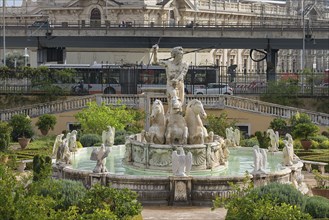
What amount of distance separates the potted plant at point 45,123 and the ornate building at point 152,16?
30.9m

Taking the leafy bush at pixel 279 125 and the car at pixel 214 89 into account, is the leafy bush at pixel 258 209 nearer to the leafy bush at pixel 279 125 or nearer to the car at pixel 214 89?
the leafy bush at pixel 279 125

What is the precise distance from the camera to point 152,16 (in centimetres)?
9888

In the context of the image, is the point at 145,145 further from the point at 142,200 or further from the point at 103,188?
the point at 103,188

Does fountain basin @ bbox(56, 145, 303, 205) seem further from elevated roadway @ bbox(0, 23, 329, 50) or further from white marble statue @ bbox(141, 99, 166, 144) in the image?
elevated roadway @ bbox(0, 23, 329, 50)

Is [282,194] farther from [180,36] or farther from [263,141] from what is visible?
[180,36]

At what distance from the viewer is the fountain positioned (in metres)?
27.6

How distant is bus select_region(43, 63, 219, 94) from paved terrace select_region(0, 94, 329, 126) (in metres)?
9.18

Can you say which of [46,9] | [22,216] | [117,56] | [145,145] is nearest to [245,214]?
[22,216]

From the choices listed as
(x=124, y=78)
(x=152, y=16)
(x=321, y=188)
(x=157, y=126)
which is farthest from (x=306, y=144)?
(x=152, y=16)

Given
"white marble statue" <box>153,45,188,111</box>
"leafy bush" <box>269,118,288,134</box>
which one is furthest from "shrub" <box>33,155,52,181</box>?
"leafy bush" <box>269,118,288,134</box>

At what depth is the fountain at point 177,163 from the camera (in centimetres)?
2759

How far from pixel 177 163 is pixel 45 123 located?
2212cm

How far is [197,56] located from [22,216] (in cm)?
8310

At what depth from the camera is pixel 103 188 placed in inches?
863
